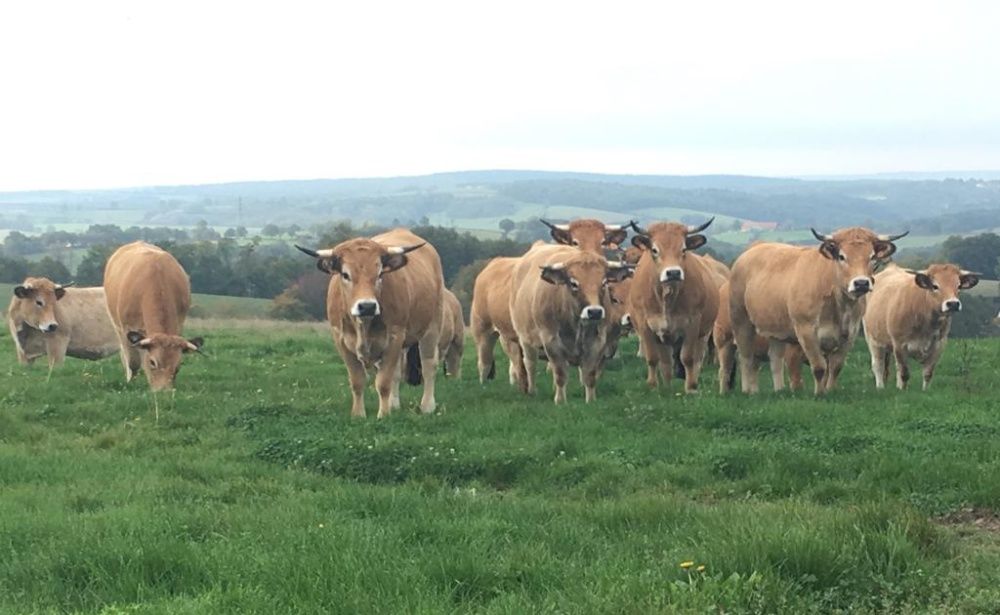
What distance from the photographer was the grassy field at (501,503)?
5.48 meters

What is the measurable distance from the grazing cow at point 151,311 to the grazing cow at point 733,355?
863cm

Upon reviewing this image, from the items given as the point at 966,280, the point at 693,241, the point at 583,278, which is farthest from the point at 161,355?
the point at 966,280

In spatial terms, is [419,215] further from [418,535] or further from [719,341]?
[418,535]

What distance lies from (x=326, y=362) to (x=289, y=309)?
32968 mm

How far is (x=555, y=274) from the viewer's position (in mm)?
14078

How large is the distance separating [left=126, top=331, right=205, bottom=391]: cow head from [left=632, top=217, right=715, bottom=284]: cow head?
720cm

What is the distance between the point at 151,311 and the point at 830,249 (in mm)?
10625

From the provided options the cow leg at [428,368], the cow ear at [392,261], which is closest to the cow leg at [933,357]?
the cow leg at [428,368]

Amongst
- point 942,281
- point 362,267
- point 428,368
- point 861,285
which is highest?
point 362,267

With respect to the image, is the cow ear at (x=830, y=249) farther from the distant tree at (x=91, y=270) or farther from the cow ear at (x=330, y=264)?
the distant tree at (x=91, y=270)

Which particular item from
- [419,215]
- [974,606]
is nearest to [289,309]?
[974,606]

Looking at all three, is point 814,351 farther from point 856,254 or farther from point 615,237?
point 615,237

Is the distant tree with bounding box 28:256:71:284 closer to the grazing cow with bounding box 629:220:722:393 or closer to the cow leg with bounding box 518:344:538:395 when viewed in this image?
the cow leg with bounding box 518:344:538:395

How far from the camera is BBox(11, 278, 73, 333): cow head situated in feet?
68.4
